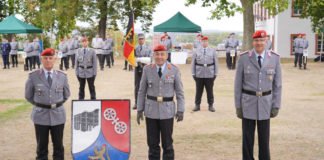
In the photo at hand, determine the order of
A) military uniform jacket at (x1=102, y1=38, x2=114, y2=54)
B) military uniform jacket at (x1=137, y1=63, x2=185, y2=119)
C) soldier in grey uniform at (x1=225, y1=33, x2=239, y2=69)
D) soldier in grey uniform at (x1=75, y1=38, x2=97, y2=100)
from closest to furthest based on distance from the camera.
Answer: military uniform jacket at (x1=137, y1=63, x2=185, y2=119) < soldier in grey uniform at (x1=75, y1=38, x2=97, y2=100) < soldier in grey uniform at (x1=225, y1=33, x2=239, y2=69) < military uniform jacket at (x1=102, y1=38, x2=114, y2=54)

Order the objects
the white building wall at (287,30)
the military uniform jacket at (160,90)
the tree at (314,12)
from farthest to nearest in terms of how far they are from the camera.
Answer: the white building wall at (287,30)
the tree at (314,12)
the military uniform jacket at (160,90)

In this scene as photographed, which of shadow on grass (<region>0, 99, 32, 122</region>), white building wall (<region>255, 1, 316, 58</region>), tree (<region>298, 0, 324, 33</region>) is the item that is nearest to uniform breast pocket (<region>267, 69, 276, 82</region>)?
shadow on grass (<region>0, 99, 32, 122</region>)

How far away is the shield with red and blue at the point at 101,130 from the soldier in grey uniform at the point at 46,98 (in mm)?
272

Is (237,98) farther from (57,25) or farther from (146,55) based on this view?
(57,25)

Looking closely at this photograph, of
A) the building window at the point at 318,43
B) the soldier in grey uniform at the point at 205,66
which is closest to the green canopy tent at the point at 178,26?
the building window at the point at 318,43

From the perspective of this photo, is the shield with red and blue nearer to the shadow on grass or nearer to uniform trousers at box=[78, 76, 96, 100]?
the shadow on grass

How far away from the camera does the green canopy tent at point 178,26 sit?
3225 centimetres

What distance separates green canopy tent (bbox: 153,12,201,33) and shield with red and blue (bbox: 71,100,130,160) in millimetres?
24807

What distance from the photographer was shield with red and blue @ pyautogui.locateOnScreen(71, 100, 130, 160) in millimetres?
7543

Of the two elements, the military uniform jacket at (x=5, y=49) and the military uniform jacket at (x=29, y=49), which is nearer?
the military uniform jacket at (x=29, y=49)

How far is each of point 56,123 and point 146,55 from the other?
21.7 feet

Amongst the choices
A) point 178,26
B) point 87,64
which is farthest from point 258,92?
point 178,26

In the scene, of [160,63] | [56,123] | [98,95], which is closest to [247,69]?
[160,63]

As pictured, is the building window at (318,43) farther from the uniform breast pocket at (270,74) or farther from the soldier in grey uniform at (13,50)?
the uniform breast pocket at (270,74)
